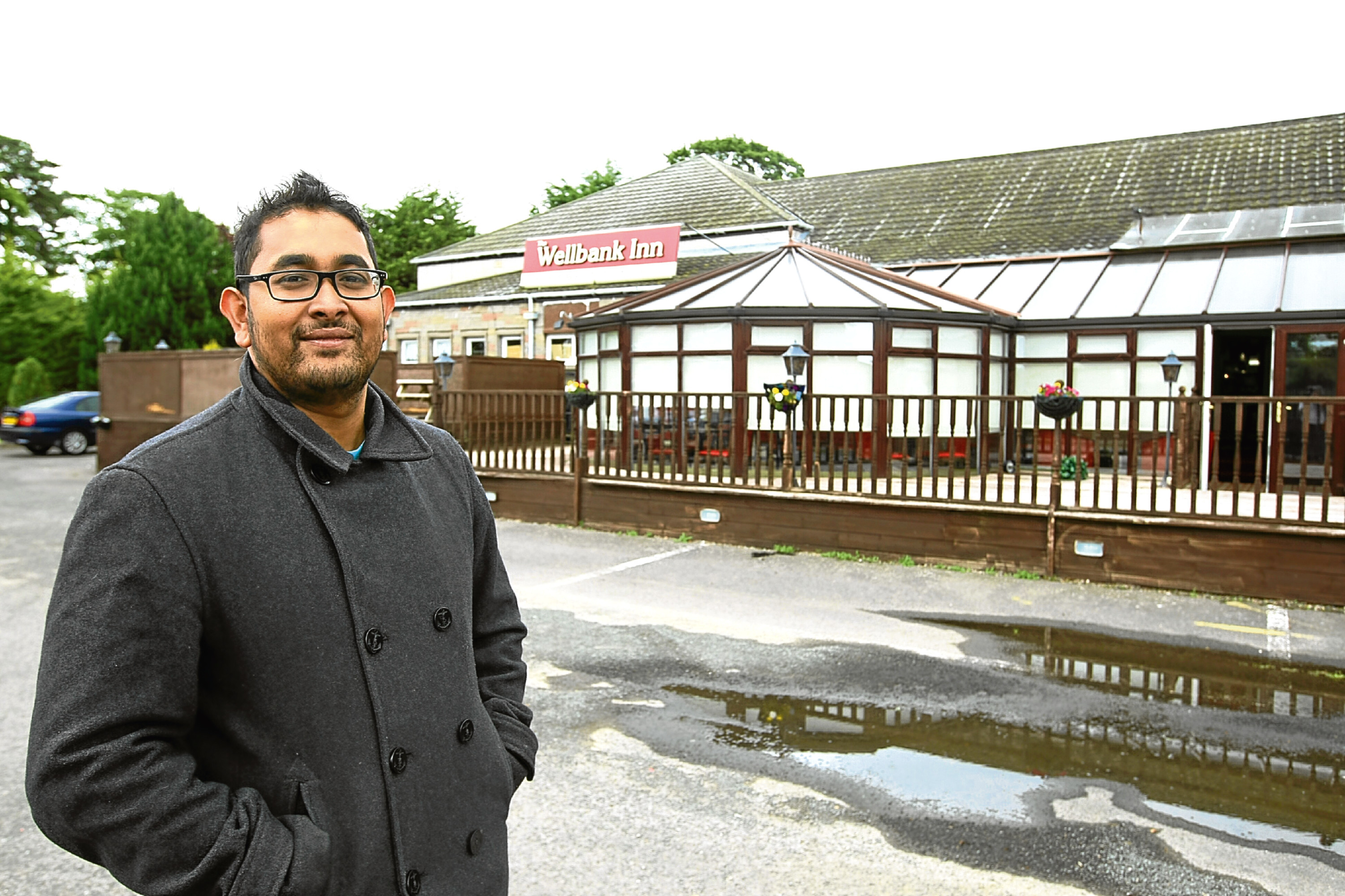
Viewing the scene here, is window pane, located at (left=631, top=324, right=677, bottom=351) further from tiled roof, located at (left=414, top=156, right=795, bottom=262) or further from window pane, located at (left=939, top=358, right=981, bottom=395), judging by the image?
tiled roof, located at (left=414, top=156, right=795, bottom=262)

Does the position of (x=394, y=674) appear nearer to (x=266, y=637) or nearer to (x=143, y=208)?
(x=266, y=637)

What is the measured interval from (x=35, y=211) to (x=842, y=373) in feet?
152

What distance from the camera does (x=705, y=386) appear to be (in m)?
15.6

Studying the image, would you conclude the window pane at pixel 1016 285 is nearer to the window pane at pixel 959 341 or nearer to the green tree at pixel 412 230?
the window pane at pixel 959 341

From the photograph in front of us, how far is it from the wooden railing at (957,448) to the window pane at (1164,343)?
3.47 ft

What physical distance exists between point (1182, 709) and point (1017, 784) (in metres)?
1.78

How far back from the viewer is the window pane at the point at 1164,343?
15.2 m

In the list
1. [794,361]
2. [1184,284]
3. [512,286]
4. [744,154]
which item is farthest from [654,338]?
[744,154]

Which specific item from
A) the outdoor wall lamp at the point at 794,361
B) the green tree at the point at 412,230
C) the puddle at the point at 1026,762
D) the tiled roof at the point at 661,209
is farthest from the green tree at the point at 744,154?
the puddle at the point at 1026,762

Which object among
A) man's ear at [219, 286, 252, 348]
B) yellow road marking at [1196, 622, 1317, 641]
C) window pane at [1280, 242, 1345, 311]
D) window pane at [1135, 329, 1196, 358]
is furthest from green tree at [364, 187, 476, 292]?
man's ear at [219, 286, 252, 348]

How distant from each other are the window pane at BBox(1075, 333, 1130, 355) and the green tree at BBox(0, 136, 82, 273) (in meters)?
45.5

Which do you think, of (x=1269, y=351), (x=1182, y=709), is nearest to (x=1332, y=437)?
(x=1269, y=351)

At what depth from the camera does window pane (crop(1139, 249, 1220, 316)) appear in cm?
1530

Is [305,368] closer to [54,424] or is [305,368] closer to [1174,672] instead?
[1174,672]
